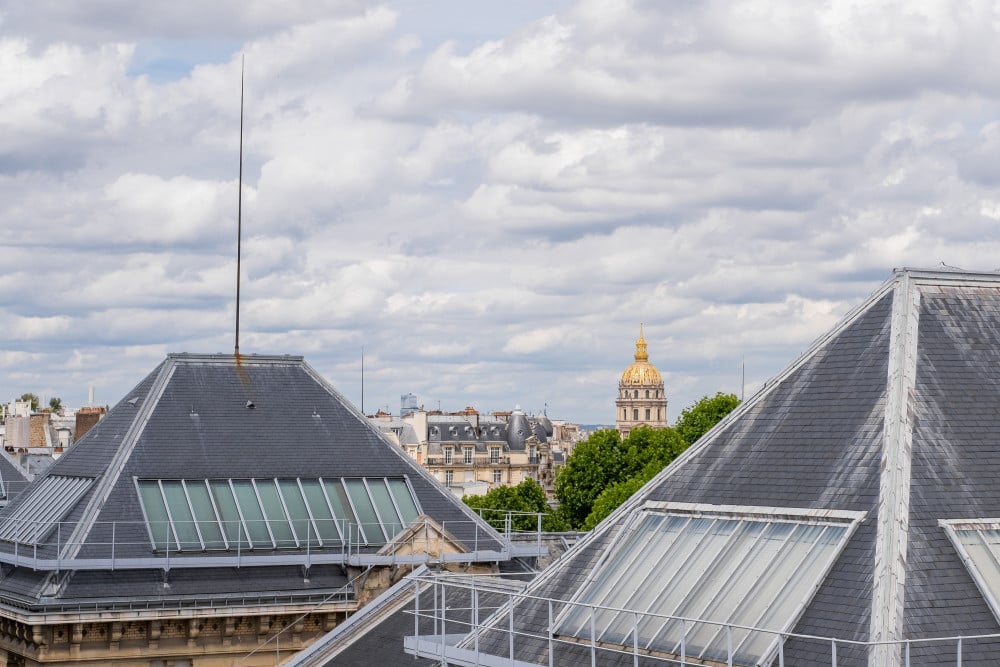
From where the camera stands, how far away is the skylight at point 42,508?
165 feet

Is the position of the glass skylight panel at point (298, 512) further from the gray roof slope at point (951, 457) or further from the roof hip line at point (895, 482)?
the gray roof slope at point (951, 457)

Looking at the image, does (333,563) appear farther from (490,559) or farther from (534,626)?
(534,626)

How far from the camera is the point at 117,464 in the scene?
51625mm

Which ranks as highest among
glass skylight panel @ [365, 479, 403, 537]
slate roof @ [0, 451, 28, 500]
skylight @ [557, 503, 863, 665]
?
slate roof @ [0, 451, 28, 500]

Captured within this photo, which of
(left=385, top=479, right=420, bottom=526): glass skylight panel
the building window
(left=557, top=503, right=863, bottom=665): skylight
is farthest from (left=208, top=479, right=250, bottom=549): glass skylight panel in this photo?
the building window

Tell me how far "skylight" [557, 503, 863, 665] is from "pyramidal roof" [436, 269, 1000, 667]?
4 centimetres

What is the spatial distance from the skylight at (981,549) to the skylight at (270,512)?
27.0 metres

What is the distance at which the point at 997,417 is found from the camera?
3002cm

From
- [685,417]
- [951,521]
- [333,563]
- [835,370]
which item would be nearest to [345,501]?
[333,563]

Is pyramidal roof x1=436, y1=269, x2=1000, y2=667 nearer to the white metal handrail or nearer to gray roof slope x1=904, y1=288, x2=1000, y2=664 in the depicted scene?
gray roof slope x1=904, y1=288, x2=1000, y2=664

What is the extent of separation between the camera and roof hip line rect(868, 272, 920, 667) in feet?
83.6

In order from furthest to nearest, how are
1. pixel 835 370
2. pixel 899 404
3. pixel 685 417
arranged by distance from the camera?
pixel 685 417 < pixel 835 370 < pixel 899 404

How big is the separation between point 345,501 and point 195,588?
6190mm

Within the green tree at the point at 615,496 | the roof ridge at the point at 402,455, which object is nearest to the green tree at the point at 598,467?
the green tree at the point at 615,496
